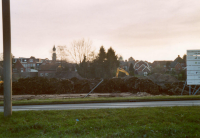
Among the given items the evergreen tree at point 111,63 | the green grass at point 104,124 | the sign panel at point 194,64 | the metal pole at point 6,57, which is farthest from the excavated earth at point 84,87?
the evergreen tree at point 111,63

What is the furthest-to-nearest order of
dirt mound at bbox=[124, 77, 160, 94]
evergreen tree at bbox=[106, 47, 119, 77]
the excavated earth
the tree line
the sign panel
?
evergreen tree at bbox=[106, 47, 119, 77]
the tree line
the excavated earth
dirt mound at bbox=[124, 77, 160, 94]
the sign panel

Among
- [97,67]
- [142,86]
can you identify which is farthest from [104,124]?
[97,67]

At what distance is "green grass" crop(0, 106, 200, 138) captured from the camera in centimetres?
635

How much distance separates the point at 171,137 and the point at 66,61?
59.3m

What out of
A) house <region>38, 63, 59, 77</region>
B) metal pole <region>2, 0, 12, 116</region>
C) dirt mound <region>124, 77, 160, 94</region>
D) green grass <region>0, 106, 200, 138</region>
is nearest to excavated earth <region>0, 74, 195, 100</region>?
dirt mound <region>124, 77, 160, 94</region>

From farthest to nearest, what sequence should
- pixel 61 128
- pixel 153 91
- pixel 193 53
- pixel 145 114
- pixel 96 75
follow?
pixel 96 75 → pixel 153 91 → pixel 193 53 → pixel 145 114 → pixel 61 128

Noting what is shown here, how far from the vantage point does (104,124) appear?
700 centimetres

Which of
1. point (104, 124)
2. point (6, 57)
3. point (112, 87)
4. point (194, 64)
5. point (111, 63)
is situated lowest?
point (112, 87)

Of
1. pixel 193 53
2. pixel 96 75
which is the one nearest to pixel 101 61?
pixel 96 75

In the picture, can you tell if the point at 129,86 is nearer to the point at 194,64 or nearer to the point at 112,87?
the point at 112,87

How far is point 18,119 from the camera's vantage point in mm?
7621

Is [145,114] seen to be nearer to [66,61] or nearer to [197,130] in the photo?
[197,130]

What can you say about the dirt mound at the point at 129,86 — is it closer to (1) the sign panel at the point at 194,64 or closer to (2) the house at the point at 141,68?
(1) the sign panel at the point at 194,64

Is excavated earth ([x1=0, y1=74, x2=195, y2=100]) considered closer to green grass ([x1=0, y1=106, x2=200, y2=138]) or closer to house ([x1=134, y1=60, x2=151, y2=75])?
green grass ([x1=0, y1=106, x2=200, y2=138])
